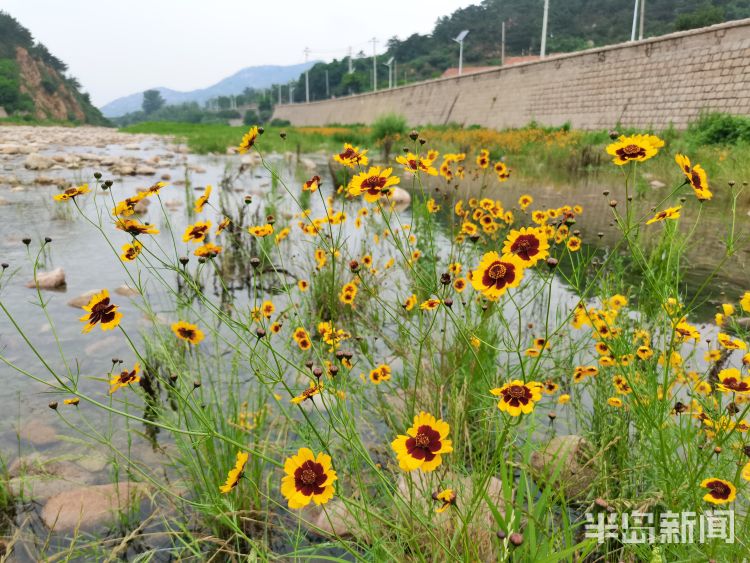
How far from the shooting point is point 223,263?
4180 millimetres

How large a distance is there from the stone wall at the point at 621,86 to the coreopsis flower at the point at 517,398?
16595 millimetres

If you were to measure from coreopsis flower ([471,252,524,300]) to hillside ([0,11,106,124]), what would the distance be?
55485mm

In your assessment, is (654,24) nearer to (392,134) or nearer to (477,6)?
(477,6)

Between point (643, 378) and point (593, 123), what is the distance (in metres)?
20.2

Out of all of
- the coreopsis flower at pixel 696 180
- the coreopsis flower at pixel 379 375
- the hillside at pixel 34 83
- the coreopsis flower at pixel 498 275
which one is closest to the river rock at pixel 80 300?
the coreopsis flower at pixel 379 375

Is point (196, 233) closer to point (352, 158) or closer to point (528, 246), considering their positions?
point (352, 158)

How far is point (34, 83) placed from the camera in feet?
183

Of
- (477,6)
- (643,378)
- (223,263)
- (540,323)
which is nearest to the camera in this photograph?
(643,378)

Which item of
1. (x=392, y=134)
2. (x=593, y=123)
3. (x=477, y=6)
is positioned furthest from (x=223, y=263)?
(x=477, y=6)

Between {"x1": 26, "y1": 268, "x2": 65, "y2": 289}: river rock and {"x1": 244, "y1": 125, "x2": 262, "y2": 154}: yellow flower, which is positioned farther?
{"x1": 26, "y1": 268, "x2": 65, "y2": 289}: river rock

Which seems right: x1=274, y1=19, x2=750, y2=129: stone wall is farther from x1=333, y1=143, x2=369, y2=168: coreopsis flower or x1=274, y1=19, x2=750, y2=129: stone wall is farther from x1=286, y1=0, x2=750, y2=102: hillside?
x1=286, y1=0, x2=750, y2=102: hillside

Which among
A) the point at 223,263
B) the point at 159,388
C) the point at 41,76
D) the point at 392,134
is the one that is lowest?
the point at 159,388

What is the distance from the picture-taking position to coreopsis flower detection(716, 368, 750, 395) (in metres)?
1.34

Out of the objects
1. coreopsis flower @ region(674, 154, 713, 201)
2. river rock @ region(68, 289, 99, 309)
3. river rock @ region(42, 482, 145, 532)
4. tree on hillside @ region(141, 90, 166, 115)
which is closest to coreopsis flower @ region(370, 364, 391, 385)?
river rock @ region(42, 482, 145, 532)
